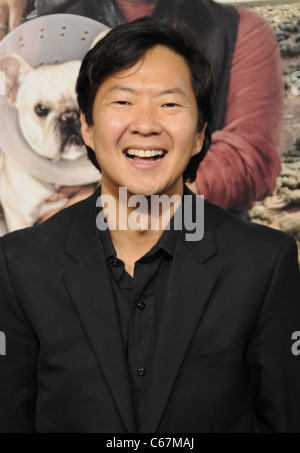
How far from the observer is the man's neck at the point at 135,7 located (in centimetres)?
167

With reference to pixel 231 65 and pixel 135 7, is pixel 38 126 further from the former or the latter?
pixel 231 65

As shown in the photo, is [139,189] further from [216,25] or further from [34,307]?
[216,25]

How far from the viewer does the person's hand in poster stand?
1675 millimetres

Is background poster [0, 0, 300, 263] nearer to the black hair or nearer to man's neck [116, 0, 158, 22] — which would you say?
man's neck [116, 0, 158, 22]

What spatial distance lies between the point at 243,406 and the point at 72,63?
1082 millimetres

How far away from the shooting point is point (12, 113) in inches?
67.8

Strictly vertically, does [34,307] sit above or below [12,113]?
below

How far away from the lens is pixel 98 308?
1.09 metres

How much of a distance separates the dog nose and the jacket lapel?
24.2 inches

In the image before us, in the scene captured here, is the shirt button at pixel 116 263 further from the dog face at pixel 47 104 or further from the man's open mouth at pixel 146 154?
the dog face at pixel 47 104

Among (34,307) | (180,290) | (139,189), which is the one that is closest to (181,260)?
(180,290)

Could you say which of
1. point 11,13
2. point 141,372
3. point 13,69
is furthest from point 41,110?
point 141,372

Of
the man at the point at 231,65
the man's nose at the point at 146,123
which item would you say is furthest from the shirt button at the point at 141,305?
the man at the point at 231,65
